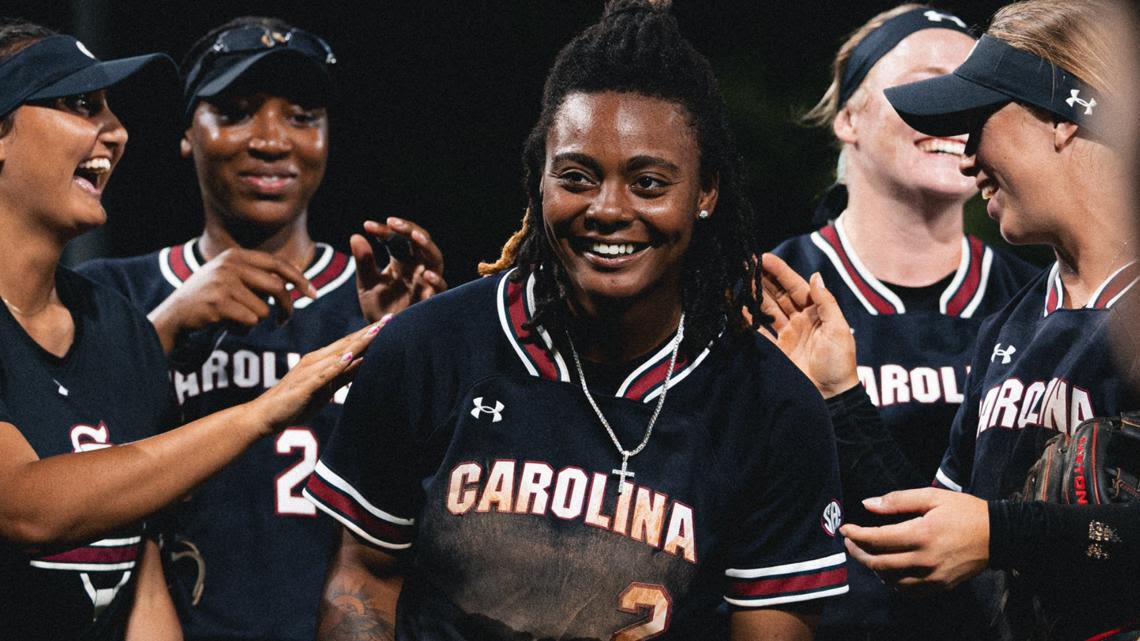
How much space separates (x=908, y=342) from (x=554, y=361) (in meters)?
1.10

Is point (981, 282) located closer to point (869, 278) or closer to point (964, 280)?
point (964, 280)

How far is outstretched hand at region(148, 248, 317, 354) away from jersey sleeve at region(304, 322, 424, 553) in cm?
68

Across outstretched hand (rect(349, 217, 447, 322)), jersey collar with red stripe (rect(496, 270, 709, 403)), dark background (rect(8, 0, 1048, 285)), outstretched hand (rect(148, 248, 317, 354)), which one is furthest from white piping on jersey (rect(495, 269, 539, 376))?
dark background (rect(8, 0, 1048, 285))

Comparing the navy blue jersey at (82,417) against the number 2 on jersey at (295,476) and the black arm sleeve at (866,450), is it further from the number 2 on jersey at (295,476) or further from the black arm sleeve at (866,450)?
the black arm sleeve at (866,450)

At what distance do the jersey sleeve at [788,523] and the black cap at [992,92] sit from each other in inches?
26.7

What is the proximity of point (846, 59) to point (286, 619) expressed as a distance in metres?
1.96

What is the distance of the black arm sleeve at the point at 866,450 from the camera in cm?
256

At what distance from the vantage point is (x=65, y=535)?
2113 mm

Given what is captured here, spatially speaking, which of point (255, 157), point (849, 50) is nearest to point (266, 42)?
point (255, 157)

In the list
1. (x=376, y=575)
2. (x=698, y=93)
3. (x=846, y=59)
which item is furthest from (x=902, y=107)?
(x=376, y=575)

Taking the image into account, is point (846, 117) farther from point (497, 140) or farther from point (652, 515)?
point (497, 140)

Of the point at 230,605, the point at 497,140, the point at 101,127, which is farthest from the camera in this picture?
the point at 497,140

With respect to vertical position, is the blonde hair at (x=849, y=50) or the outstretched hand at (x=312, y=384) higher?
the blonde hair at (x=849, y=50)

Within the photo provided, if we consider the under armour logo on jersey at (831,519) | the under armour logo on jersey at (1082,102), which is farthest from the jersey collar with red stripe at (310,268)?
the under armour logo on jersey at (1082,102)
